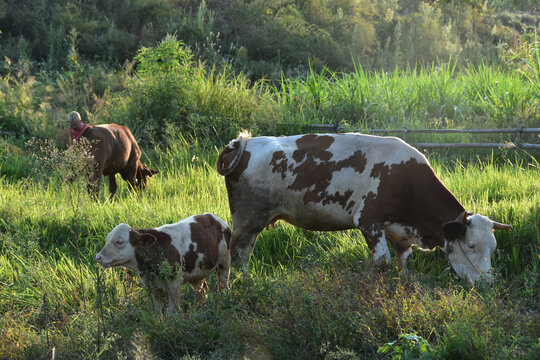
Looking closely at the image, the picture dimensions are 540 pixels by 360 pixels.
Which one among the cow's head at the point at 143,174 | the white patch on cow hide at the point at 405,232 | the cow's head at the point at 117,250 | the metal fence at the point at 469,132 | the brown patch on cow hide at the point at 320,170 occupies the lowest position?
the cow's head at the point at 143,174

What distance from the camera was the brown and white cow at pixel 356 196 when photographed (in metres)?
4.90

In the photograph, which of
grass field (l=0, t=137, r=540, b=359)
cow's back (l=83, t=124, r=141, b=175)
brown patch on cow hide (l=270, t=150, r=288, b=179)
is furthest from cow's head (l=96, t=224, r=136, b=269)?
cow's back (l=83, t=124, r=141, b=175)

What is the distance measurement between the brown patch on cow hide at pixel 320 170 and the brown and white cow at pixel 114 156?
3.63m

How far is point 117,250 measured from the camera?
4383mm

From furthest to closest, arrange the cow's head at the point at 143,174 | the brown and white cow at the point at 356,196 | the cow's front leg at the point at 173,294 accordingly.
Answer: the cow's head at the point at 143,174, the brown and white cow at the point at 356,196, the cow's front leg at the point at 173,294

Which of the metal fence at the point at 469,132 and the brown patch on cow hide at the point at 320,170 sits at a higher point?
the brown patch on cow hide at the point at 320,170

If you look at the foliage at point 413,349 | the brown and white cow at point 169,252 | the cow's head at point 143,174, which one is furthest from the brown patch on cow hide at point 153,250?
the cow's head at point 143,174

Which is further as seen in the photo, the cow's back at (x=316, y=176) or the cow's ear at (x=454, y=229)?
the cow's back at (x=316, y=176)

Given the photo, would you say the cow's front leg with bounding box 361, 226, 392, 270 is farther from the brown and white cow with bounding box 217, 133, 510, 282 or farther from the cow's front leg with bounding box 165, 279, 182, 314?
the cow's front leg with bounding box 165, 279, 182, 314

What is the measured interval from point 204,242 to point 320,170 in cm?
114

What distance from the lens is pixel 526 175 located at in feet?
25.9

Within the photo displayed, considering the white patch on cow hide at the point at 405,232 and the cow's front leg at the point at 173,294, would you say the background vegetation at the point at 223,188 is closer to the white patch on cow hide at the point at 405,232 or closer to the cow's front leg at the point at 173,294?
the cow's front leg at the point at 173,294

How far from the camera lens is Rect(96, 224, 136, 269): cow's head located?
14.3 feet

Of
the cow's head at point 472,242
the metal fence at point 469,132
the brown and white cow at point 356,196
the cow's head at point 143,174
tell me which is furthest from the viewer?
the metal fence at point 469,132
